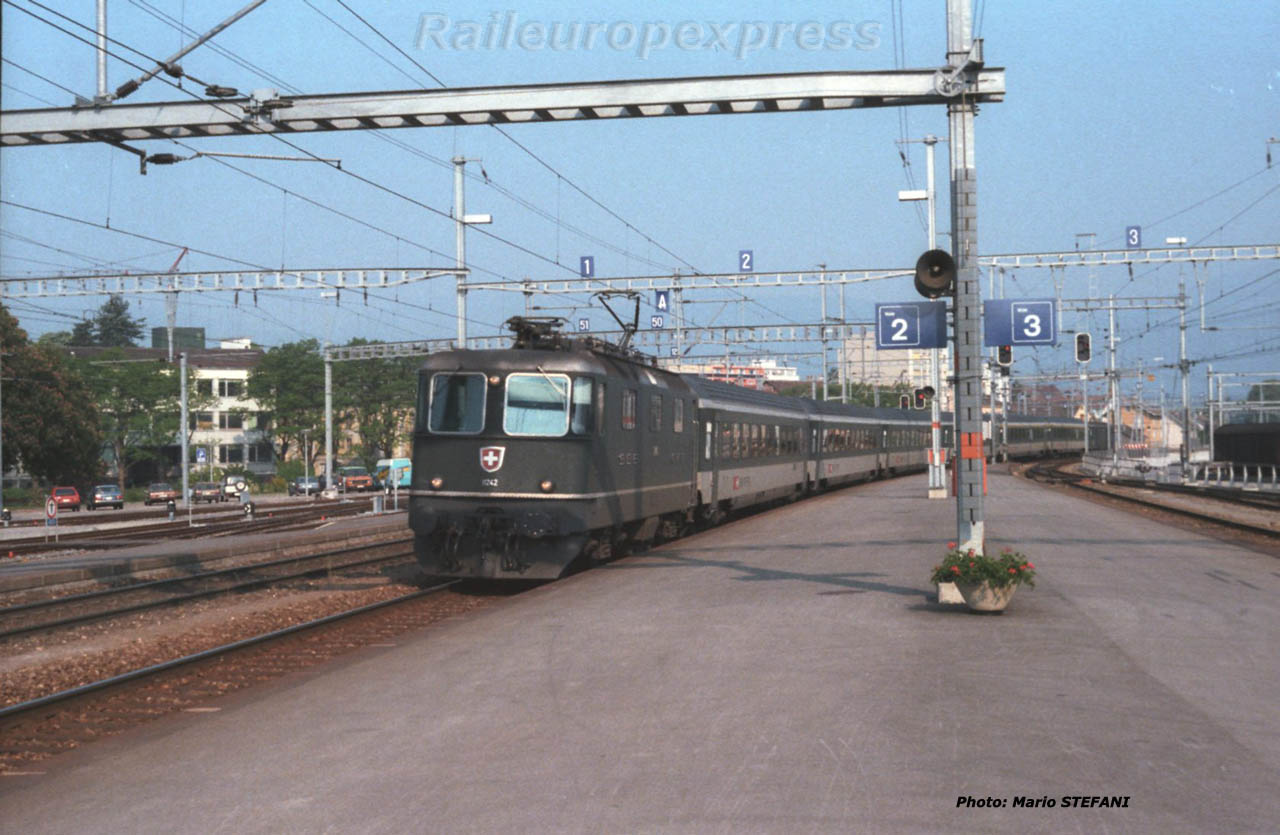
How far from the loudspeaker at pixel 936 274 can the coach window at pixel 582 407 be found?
16.6ft

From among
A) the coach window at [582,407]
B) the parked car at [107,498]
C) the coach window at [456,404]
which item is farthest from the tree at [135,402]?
the coach window at [582,407]

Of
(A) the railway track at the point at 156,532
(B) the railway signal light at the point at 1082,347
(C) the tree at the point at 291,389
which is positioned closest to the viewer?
(A) the railway track at the point at 156,532

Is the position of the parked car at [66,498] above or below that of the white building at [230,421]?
below

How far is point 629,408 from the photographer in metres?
18.5

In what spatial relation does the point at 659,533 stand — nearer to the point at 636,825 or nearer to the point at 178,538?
the point at 178,538

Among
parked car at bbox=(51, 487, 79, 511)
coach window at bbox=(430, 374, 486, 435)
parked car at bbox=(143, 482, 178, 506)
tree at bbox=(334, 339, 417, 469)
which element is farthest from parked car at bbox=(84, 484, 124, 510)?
coach window at bbox=(430, 374, 486, 435)

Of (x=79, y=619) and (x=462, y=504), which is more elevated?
(x=462, y=504)

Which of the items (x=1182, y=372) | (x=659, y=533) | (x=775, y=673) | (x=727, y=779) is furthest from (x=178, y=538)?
(x=1182, y=372)

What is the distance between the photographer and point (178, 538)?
30.7 meters

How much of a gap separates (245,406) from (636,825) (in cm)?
9348

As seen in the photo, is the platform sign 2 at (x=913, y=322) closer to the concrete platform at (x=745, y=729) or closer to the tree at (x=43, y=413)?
the concrete platform at (x=745, y=729)

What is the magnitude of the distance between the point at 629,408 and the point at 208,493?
167 feet

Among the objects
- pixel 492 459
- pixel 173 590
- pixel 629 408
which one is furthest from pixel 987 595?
pixel 173 590

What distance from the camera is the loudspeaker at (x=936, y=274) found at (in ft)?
44.7
